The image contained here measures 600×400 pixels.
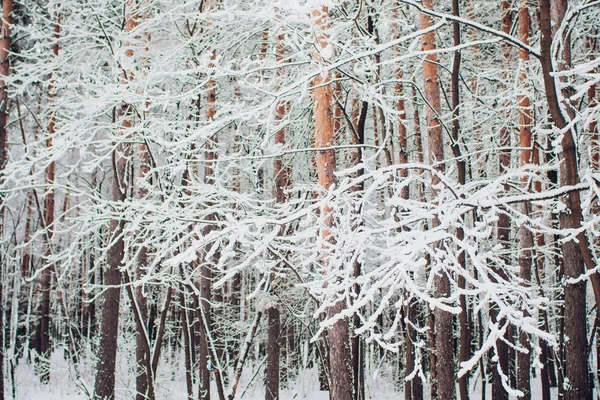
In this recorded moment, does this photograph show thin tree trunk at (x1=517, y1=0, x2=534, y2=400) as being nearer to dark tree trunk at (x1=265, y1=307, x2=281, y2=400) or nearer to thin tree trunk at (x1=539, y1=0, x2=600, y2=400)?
thin tree trunk at (x1=539, y1=0, x2=600, y2=400)

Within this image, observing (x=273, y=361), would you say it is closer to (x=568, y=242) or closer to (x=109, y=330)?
(x=109, y=330)

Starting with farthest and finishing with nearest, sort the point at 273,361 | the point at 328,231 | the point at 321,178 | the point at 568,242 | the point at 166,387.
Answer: the point at 166,387, the point at 273,361, the point at 321,178, the point at 328,231, the point at 568,242

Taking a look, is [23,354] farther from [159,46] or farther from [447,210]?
[447,210]

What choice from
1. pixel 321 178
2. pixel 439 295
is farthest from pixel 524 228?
pixel 321 178

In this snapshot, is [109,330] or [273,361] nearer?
[109,330]

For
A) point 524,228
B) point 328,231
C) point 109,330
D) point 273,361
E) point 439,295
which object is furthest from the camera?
point 273,361

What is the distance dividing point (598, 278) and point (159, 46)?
9.10m

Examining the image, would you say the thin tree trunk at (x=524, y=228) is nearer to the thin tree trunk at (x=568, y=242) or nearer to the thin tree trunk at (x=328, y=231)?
the thin tree trunk at (x=568, y=242)

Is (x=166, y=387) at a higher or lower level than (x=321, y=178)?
lower

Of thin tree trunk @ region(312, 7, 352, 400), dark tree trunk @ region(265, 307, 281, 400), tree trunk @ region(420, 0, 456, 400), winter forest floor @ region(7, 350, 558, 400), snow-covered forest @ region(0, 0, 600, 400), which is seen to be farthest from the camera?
winter forest floor @ region(7, 350, 558, 400)

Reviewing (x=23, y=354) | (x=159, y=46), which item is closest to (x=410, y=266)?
(x=159, y=46)

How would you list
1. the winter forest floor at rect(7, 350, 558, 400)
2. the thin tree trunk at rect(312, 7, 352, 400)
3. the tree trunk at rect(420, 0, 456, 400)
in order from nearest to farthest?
the thin tree trunk at rect(312, 7, 352, 400) < the tree trunk at rect(420, 0, 456, 400) < the winter forest floor at rect(7, 350, 558, 400)

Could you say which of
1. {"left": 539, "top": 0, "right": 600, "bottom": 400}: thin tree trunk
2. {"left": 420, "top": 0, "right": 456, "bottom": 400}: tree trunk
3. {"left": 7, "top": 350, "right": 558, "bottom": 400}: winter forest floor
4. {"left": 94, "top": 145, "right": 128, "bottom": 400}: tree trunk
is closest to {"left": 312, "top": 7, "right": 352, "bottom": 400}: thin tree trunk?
{"left": 420, "top": 0, "right": 456, "bottom": 400}: tree trunk

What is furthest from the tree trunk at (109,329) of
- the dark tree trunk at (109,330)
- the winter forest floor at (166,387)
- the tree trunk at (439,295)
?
the tree trunk at (439,295)
